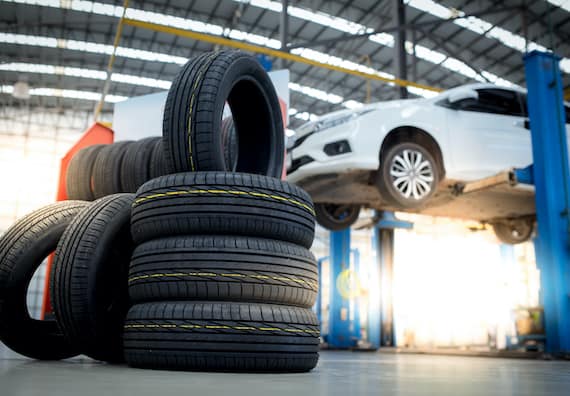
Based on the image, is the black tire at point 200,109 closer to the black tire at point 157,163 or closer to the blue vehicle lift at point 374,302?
the black tire at point 157,163

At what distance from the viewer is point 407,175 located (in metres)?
5.99

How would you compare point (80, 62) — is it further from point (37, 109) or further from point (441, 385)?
point (441, 385)

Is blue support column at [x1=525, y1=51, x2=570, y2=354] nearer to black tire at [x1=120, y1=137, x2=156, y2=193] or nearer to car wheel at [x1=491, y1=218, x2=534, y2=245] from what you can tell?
car wheel at [x1=491, y1=218, x2=534, y2=245]

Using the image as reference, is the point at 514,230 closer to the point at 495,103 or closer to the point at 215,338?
the point at 495,103

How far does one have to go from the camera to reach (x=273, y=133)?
3660 mm

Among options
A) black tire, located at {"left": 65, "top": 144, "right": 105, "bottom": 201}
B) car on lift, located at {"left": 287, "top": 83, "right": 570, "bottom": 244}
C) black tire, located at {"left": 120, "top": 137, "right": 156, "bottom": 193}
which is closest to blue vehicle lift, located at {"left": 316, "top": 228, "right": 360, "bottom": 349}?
car on lift, located at {"left": 287, "top": 83, "right": 570, "bottom": 244}

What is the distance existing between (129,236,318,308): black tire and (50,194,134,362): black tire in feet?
1.00

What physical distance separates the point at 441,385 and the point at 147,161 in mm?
3754

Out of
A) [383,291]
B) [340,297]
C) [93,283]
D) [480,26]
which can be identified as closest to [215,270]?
[93,283]

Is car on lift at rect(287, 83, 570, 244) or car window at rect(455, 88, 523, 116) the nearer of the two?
car on lift at rect(287, 83, 570, 244)

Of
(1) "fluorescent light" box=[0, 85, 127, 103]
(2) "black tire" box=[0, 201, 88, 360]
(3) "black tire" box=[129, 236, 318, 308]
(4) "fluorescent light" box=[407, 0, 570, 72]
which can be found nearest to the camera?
(3) "black tire" box=[129, 236, 318, 308]

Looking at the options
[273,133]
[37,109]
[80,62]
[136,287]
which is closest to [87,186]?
[273,133]

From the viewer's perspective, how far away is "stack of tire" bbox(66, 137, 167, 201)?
5098 millimetres

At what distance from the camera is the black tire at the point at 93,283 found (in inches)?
109
